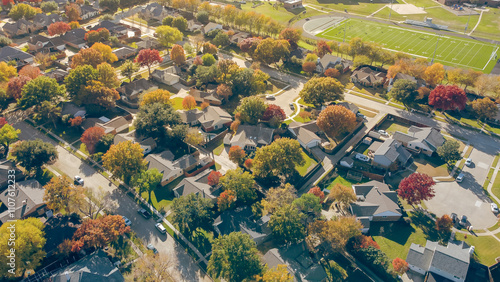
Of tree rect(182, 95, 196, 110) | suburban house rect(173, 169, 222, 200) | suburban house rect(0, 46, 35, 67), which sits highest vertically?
tree rect(182, 95, 196, 110)

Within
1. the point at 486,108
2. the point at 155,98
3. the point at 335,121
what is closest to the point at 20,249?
the point at 155,98

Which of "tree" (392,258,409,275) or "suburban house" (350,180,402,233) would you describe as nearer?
"tree" (392,258,409,275)

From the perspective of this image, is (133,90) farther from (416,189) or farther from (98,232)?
(416,189)

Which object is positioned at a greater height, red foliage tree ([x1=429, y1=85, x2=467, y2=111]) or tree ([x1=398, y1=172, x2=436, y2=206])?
red foliage tree ([x1=429, y1=85, x2=467, y2=111])

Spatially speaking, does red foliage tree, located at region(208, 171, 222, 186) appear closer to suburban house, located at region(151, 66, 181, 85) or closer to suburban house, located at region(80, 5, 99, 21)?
suburban house, located at region(151, 66, 181, 85)

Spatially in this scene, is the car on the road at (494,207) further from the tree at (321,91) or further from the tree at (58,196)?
the tree at (58,196)

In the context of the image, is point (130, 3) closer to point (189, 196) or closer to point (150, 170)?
point (150, 170)

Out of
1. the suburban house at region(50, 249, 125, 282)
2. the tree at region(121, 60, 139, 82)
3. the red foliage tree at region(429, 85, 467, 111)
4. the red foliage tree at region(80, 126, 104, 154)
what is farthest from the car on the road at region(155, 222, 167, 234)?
the red foliage tree at region(429, 85, 467, 111)
